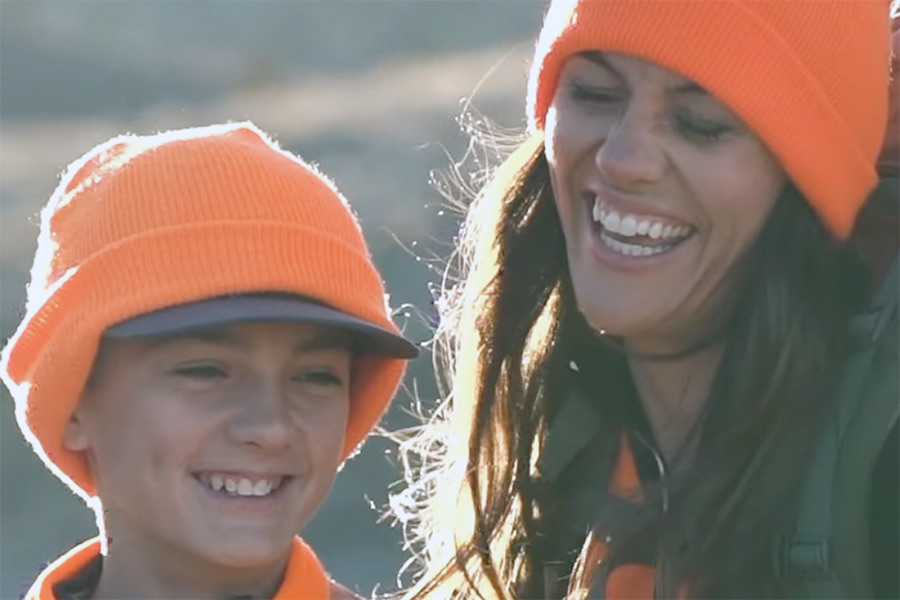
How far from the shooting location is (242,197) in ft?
10.8

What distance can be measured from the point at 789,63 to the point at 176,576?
1098 mm

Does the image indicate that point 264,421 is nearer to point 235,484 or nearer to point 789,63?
point 235,484

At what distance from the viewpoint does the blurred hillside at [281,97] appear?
754 centimetres

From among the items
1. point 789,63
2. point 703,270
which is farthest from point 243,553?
point 789,63

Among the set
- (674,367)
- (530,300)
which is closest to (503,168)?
(530,300)

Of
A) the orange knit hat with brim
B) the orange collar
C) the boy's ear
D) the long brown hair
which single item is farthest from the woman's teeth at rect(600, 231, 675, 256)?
the boy's ear

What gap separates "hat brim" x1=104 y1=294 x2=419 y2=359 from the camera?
3164mm

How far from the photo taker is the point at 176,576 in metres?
3.27

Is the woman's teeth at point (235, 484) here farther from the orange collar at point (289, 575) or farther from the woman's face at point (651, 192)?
the woman's face at point (651, 192)

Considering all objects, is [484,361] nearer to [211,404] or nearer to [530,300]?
[530,300]

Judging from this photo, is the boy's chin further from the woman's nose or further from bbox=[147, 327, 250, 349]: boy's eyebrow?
the woman's nose

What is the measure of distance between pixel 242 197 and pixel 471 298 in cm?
52

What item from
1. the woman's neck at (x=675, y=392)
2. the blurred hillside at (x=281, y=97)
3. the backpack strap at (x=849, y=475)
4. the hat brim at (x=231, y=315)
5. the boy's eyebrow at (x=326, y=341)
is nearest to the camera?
the backpack strap at (x=849, y=475)

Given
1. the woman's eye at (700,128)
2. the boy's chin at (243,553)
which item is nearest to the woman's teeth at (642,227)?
the woman's eye at (700,128)
